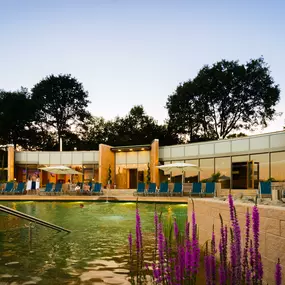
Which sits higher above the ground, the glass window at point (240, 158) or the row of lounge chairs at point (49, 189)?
the glass window at point (240, 158)

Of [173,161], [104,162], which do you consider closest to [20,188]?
[104,162]

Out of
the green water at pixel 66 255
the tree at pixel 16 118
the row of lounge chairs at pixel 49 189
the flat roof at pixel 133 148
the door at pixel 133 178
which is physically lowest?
the green water at pixel 66 255

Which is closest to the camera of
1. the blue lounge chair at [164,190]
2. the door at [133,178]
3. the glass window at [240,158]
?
the blue lounge chair at [164,190]

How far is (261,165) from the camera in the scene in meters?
27.0

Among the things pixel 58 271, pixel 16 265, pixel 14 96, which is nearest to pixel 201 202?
pixel 58 271

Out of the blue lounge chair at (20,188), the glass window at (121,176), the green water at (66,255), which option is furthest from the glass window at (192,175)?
the green water at (66,255)

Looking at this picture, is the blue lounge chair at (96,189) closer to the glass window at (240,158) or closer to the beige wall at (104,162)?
the beige wall at (104,162)

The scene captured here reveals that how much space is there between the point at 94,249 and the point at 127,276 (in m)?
2.28

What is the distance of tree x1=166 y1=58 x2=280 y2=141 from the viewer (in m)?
44.4

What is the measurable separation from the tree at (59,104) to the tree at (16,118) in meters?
1.42

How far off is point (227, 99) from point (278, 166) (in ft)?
64.6

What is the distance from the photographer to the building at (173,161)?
26.5 metres

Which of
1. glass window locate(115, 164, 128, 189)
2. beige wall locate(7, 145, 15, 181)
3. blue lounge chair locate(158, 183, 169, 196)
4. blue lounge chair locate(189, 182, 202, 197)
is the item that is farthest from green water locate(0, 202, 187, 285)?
beige wall locate(7, 145, 15, 181)

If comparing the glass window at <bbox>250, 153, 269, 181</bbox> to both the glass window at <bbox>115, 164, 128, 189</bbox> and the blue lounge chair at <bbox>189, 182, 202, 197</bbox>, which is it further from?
the glass window at <bbox>115, 164, 128, 189</bbox>
